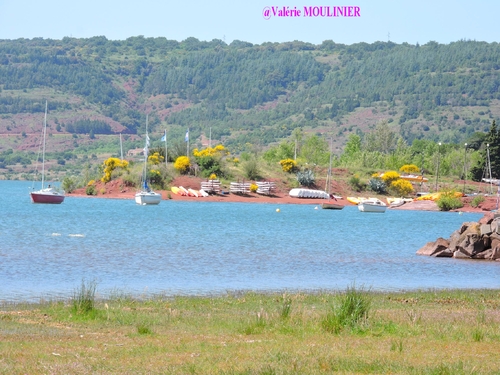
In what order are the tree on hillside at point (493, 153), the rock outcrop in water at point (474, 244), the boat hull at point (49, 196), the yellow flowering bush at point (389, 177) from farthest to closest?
the tree on hillside at point (493, 153), the yellow flowering bush at point (389, 177), the boat hull at point (49, 196), the rock outcrop in water at point (474, 244)

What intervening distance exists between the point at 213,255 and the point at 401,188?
69943 mm

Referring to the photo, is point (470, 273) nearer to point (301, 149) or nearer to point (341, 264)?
point (341, 264)

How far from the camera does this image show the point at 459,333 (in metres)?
15.8

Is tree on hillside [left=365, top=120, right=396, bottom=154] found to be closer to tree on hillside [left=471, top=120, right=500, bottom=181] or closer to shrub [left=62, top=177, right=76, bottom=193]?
tree on hillside [left=471, top=120, right=500, bottom=181]

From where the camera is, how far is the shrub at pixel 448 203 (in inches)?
3629

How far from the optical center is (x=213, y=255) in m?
38.0

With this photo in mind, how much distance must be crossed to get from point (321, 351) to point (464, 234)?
2839 centimetres

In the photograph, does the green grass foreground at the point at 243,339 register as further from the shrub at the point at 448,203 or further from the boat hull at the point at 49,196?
the shrub at the point at 448,203

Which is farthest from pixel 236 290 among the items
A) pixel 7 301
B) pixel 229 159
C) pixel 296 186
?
pixel 229 159

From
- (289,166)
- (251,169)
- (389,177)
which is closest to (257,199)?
(251,169)

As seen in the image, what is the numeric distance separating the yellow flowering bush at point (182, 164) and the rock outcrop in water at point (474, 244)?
6125 centimetres

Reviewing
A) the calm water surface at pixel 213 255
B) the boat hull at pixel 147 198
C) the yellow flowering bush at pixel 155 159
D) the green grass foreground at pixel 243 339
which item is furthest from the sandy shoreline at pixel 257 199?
the green grass foreground at pixel 243 339

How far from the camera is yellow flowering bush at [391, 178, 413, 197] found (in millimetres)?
104875

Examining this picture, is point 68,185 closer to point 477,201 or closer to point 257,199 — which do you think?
point 257,199
